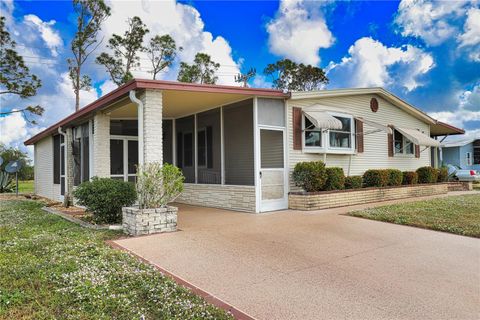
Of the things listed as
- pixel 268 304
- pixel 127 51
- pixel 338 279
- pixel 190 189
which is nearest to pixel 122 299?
pixel 268 304

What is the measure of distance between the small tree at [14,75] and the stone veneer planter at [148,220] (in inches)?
718

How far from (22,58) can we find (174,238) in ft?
65.2

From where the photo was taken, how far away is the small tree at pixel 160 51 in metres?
25.0

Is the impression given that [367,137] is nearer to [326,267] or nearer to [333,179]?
[333,179]

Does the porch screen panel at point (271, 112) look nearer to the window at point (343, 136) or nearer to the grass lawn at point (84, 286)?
the window at point (343, 136)

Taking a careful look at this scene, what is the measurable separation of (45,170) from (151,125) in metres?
11.5

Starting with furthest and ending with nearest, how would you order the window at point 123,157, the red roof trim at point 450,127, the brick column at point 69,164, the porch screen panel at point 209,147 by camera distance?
the red roof trim at point 450,127 < the brick column at point 69,164 < the window at point 123,157 < the porch screen panel at point 209,147

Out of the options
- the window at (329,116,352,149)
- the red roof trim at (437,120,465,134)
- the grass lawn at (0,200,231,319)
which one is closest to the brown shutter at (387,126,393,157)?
the window at (329,116,352,149)

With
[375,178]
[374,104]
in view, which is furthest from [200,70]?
[375,178]

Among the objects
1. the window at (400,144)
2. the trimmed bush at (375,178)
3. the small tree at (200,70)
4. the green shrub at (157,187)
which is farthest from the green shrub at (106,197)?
the small tree at (200,70)

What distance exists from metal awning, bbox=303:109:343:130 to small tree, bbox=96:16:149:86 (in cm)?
1849

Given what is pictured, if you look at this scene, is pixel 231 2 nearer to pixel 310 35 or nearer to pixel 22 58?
pixel 310 35

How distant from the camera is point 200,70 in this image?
27.3m

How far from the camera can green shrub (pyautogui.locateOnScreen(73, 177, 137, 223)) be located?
7.07 metres
